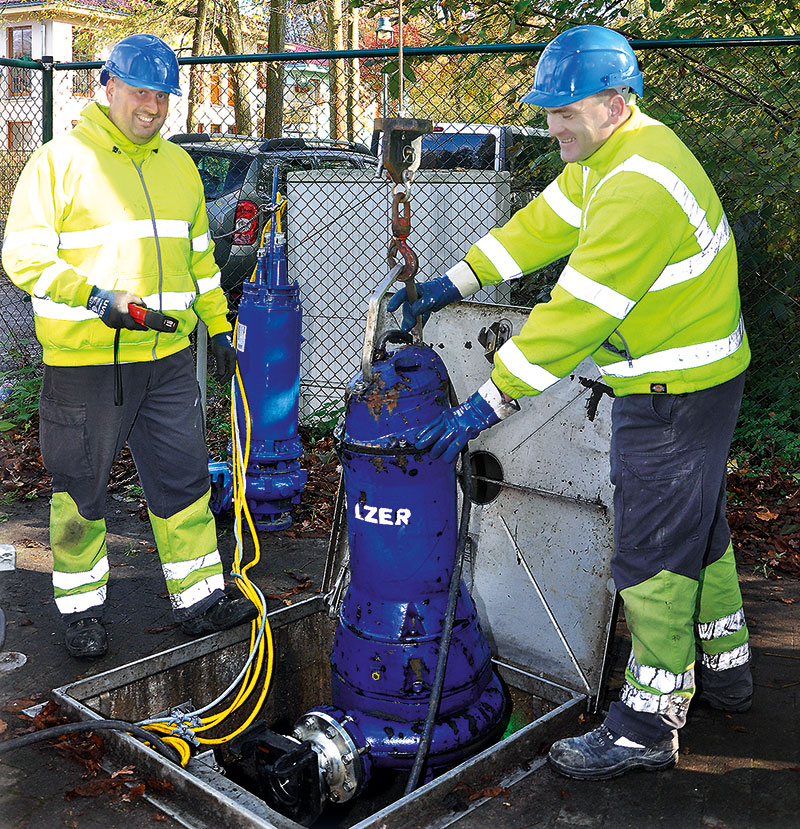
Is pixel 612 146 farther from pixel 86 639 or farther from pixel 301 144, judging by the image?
pixel 301 144

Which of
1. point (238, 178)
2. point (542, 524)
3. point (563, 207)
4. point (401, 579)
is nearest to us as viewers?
point (401, 579)

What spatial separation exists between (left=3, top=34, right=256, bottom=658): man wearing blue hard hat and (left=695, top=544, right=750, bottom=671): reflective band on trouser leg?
1782 millimetres

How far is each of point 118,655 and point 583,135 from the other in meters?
2.64

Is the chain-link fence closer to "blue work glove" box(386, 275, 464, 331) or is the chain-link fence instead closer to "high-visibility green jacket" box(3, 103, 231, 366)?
"high-visibility green jacket" box(3, 103, 231, 366)

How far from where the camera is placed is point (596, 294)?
2793mm

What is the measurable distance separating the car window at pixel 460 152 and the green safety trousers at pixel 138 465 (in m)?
5.35

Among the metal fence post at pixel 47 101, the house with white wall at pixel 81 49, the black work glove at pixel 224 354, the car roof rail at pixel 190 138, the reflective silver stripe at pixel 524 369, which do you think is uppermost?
the house with white wall at pixel 81 49

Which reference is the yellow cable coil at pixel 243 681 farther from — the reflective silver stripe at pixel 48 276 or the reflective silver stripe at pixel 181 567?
the reflective silver stripe at pixel 48 276

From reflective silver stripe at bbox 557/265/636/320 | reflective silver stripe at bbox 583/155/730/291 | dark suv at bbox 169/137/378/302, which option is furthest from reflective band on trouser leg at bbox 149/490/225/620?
dark suv at bbox 169/137/378/302

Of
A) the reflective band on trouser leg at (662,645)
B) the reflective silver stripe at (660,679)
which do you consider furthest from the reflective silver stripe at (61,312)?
the reflective silver stripe at (660,679)

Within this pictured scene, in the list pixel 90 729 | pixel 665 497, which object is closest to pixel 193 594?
pixel 90 729

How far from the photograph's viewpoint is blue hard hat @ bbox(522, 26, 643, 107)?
2.84 metres

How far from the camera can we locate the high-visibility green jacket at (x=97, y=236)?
3494 mm

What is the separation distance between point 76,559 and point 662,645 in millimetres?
2304
